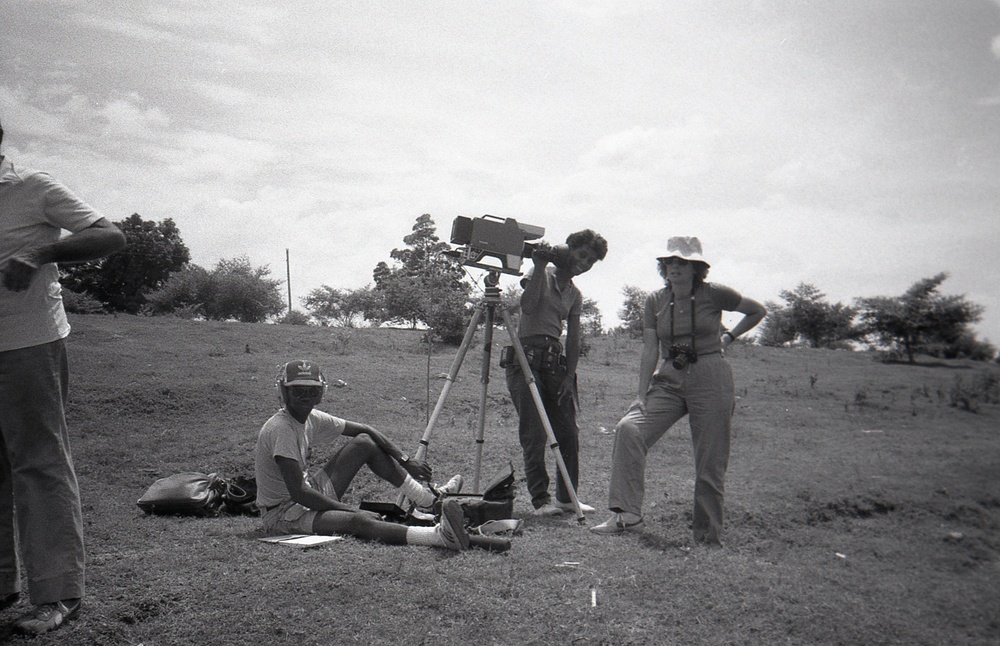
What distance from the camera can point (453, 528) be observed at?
3867 mm

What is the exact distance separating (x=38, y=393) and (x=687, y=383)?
380cm

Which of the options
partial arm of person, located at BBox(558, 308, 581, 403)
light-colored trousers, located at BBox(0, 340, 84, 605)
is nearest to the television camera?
partial arm of person, located at BBox(558, 308, 581, 403)

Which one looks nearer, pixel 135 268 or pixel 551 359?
pixel 551 359

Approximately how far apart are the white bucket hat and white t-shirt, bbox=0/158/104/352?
3.47 metres

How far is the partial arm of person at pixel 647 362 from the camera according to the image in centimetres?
476

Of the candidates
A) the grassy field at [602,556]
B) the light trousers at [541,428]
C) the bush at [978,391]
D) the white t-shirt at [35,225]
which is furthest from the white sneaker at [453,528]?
the bush at [978,391]

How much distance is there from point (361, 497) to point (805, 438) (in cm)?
648

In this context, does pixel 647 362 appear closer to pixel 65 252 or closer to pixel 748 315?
pixel 748 315

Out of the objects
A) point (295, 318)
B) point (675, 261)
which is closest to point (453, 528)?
point (675, 261)

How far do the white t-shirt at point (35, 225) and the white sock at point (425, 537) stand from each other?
7.23 ft

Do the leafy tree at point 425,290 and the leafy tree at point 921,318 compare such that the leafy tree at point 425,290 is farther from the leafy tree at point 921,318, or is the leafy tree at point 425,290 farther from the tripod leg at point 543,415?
the leafy tree at point 921,318

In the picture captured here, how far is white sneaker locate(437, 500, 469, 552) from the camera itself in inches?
152

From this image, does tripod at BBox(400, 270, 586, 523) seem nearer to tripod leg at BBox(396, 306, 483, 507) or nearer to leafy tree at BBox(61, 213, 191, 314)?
tripod leg at BBox(396, 306, 483, 507)

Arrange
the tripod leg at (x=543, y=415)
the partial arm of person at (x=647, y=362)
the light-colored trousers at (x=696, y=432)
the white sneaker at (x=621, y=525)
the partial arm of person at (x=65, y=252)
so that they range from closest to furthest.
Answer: the partial arm of person at (x=65, y=252) < the light-colored trousers at (x=696, y=432) < the white sneaker at (x=621, y=525) < the partial arm of person at (x=647, y=362) < the tripod leg at (x=543, y=415)
